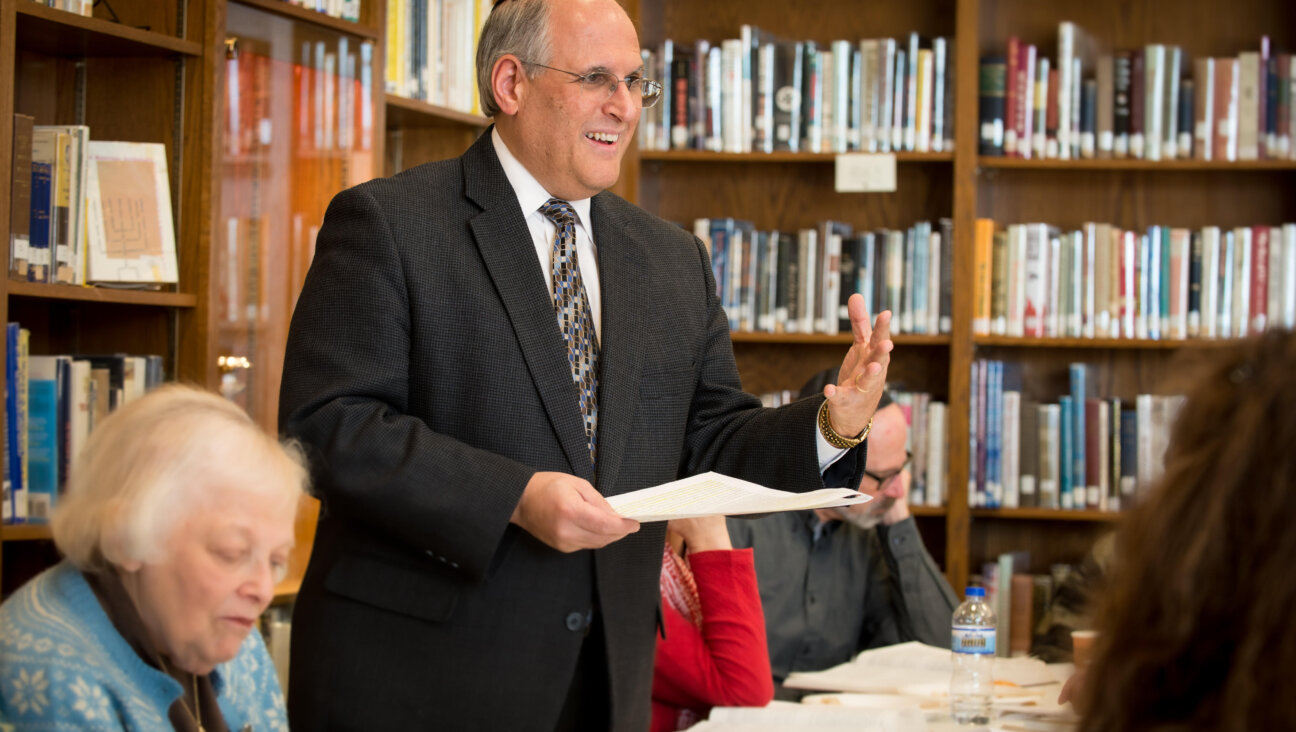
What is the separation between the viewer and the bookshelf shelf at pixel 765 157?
387 cm

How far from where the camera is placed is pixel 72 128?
2.46 metres

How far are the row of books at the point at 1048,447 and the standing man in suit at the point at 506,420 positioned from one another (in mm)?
2206

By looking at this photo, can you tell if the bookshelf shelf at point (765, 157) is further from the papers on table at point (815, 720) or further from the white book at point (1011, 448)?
the papers on table at point (815, 720)

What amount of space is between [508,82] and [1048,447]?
2.60m

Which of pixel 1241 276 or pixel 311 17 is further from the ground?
pixel 311 17

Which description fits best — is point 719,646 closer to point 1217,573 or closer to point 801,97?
point 1217,573

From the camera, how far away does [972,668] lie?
2.17m

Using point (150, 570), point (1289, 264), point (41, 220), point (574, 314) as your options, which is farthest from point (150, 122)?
point (1289, 264)

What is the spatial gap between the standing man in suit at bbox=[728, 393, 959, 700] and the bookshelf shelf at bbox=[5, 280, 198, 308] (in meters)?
1.29

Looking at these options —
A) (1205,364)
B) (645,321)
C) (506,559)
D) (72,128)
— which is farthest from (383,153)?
(1205,364)

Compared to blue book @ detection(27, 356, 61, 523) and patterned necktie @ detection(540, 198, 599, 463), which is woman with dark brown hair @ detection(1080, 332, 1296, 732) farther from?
blue book @ detection(27, 356, 61, 523)

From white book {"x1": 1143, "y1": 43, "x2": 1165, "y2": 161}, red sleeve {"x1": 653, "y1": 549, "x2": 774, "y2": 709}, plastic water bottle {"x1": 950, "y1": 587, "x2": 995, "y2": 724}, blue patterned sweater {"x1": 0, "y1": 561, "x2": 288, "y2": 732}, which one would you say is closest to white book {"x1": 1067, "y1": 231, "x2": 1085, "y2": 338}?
white book {"x1": 1143, "y1": 43, "x2": 1165, "y2": 161}

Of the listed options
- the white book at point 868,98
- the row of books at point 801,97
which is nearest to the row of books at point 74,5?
the row of books at point 801,97

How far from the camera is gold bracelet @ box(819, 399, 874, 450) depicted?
170 cm
